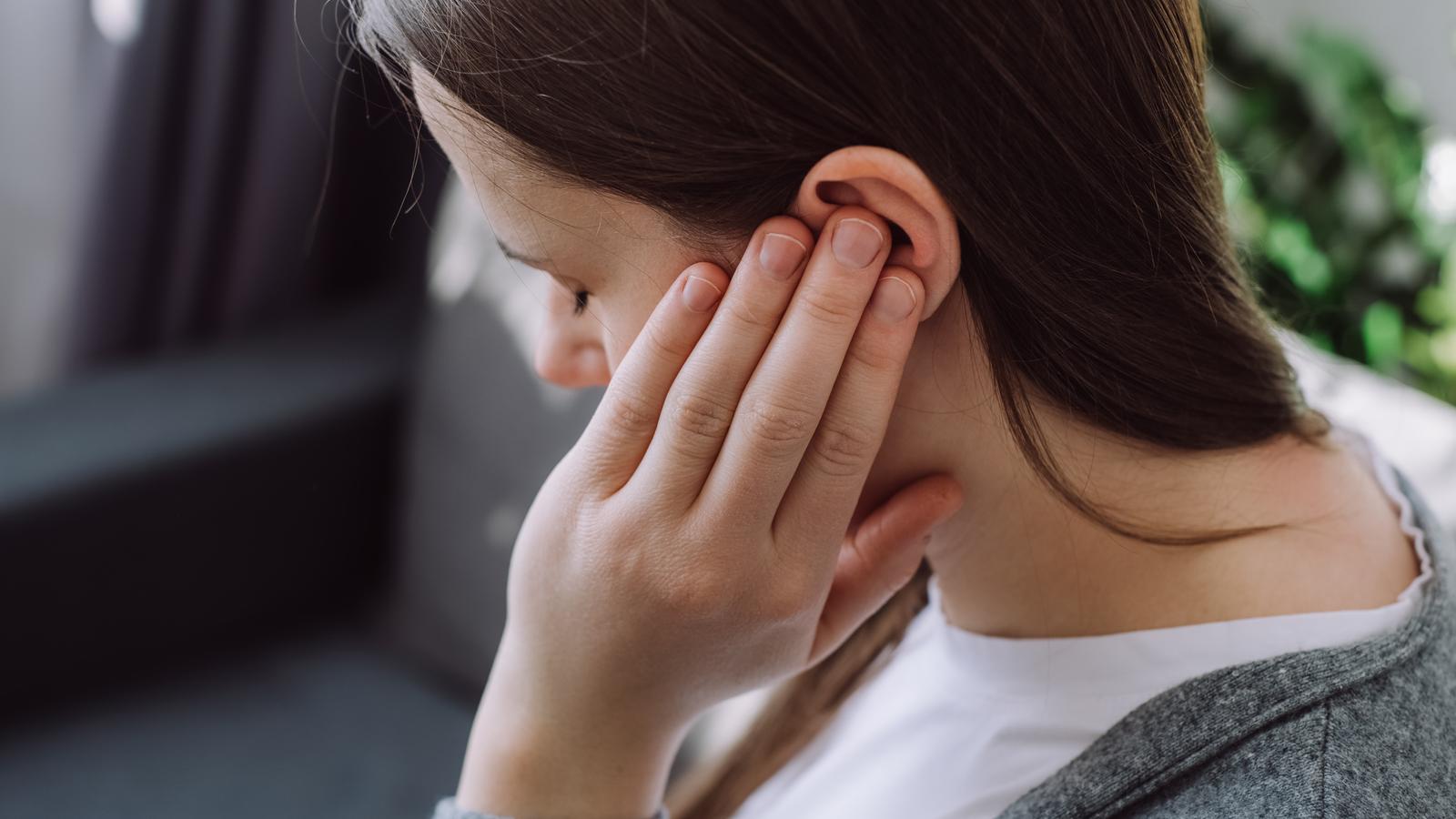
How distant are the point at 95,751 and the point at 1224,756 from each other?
128cm

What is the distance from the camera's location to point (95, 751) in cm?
141

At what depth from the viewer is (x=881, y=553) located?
2.54 ft

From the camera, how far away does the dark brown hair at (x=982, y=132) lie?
1.96 ft

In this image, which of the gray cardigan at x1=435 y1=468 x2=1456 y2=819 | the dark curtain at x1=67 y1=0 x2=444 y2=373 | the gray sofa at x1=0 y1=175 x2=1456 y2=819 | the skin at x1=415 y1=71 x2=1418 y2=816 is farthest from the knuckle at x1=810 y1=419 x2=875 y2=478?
the dark curtain at x1=67 y1=0 x2=444 y2=373

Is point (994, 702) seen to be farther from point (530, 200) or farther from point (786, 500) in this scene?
point (530, 200)

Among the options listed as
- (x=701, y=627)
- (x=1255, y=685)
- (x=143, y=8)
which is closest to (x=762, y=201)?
(x=701, y=627)

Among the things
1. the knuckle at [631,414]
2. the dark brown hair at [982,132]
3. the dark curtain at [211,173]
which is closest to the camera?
the dark brown hair at [982,132]

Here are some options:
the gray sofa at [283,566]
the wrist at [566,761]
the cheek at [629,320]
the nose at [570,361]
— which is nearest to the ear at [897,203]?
the cheek at [629,320]

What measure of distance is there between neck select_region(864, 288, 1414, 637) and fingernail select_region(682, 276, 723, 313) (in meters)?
0.13

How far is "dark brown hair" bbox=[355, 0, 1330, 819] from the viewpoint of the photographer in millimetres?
599

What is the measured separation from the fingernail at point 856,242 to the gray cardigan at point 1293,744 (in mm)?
315

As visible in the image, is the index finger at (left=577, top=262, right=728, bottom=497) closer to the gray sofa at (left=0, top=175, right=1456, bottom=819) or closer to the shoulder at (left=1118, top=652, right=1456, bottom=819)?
the shoulder at (left=1118, top=652, right=1456, bottom=819)

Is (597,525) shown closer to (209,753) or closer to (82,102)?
(209,753)

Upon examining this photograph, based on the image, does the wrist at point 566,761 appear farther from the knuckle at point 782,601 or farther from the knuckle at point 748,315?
the knuckle at point 748,315
